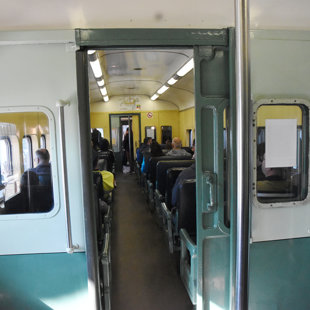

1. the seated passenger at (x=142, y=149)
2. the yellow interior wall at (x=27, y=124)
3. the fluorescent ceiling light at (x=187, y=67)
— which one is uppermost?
the fluorescent ceiling light at (x=187, y=67)

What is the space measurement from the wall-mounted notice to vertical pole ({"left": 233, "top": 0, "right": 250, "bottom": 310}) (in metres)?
0.81

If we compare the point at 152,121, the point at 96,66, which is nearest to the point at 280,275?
the point at 96,66

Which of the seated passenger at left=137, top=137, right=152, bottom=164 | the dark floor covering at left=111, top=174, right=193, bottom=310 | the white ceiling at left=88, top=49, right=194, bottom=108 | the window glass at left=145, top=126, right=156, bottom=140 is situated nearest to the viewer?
the dark floor covering at left=111, top=174, right=193, bottom=310

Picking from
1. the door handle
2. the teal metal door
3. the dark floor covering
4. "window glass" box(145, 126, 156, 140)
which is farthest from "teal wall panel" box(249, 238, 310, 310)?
"window glass" box(145, 126, 156, 140)

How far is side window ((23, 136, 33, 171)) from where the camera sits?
6.94 ft

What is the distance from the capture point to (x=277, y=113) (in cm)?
230

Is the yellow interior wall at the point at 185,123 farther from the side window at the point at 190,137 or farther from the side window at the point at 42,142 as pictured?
the side window at the point at 42,142

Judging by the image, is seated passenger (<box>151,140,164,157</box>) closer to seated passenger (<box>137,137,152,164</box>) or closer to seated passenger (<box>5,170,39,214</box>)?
seated passenger (<box>137,137,152,164</box>)

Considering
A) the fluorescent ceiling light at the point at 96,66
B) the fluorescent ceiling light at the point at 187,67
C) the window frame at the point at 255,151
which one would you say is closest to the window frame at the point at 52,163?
the window frame at the point at 255,151

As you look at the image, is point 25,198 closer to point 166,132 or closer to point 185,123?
point 185,123

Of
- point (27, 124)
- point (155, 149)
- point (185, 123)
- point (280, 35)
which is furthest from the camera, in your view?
point (185, 123)

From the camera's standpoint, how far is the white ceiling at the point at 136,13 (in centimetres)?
188

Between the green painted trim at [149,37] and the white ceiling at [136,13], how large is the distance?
5 cm

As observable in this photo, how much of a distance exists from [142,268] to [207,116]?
8.09ft
